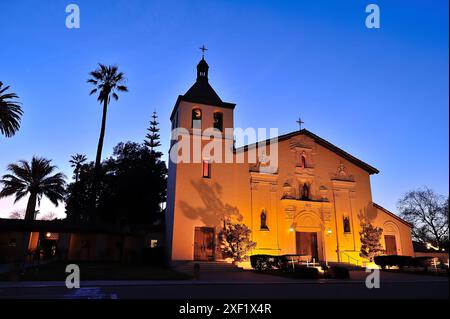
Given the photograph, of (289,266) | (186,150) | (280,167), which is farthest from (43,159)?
(289,266)

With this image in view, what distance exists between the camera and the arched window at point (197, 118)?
2414 centimetres

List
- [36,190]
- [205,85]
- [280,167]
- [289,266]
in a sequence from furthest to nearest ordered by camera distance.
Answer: [36,190] < [205,85] < [280,167] < [289,266]

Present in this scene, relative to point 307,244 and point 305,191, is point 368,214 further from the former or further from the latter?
point 307,244

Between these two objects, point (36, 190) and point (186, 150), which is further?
point (36, 190)

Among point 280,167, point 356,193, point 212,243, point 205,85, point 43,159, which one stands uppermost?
point 205,85

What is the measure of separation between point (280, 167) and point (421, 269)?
11.7m

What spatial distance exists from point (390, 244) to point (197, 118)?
61.9 feet

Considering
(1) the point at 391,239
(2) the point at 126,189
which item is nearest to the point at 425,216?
(1) the point at 391,239

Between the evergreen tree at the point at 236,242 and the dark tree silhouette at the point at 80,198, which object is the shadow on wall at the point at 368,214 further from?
the dark tree silhouette at the point at 80,198

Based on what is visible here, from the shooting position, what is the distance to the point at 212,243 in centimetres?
2158

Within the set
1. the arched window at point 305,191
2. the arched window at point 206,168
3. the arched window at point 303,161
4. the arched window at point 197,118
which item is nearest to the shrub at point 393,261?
the arched window at point 305,191

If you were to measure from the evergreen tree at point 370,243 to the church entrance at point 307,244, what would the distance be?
142 inches
